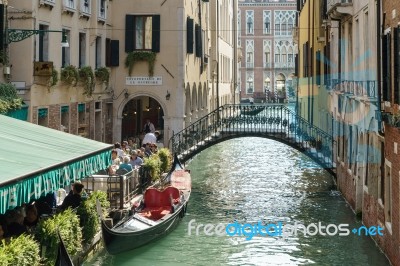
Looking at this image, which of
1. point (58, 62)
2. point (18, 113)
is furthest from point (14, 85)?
point (58, 62)

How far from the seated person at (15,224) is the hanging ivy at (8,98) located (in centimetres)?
442

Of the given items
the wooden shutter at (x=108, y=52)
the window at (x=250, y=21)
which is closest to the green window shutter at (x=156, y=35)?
the wooden shutter at (x=108, y=52)

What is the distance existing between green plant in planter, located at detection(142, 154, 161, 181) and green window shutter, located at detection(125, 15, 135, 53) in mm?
5647

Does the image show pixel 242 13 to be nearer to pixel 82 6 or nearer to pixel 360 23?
pixel 82 6

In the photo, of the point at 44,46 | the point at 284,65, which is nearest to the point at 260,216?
the point at 44,46

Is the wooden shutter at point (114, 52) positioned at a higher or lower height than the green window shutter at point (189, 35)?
lower

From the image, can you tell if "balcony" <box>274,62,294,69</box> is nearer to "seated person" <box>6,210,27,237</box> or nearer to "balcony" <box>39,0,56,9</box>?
"balcony" <box>39,0,56,9</box>

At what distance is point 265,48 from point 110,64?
4717cm

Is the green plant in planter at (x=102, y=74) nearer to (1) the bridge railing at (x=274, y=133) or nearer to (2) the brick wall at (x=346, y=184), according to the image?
(1) the bridge railing at (x=274, y=133)

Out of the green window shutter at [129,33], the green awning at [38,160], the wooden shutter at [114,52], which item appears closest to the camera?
the green awning at [38,160]

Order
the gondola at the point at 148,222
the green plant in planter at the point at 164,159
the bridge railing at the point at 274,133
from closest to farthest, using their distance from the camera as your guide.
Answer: the gondola at the point at 148,222, the green plant in planter at the point at 164,159, the bridge railing at the point at 274,133

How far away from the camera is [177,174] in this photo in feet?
50.4

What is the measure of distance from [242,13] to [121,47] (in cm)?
4684

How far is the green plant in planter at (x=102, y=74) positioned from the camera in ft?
61.7
